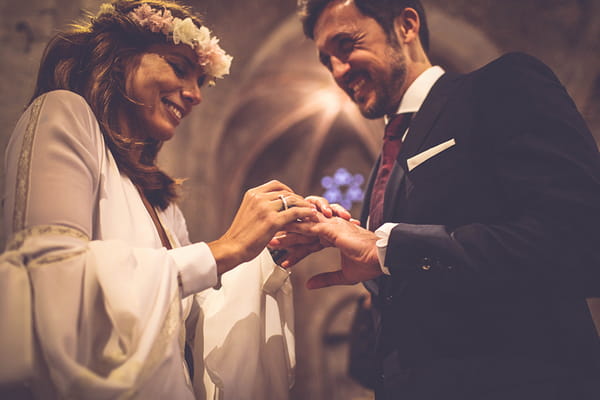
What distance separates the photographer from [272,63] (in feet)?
16.7

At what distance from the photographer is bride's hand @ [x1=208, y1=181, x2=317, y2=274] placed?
1.29m

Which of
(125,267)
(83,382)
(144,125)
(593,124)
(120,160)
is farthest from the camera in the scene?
(593,124)

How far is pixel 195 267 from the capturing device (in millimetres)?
1155

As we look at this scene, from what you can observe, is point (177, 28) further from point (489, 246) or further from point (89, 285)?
point (489, 246)

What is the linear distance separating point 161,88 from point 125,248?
31.6 inches

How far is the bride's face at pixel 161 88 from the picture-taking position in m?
1.55

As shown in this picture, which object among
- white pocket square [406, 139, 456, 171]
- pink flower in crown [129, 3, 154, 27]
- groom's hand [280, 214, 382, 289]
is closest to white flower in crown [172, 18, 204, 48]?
pink flower in crown [129, 3, 154, 27]

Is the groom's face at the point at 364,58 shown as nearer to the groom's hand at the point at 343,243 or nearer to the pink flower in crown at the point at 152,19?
the groom's hand at the point at 343,243

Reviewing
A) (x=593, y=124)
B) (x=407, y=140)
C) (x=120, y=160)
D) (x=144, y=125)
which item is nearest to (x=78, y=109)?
(x=120, y=160)

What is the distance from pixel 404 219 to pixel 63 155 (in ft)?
3.62

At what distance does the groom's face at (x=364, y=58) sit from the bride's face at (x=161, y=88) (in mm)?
740

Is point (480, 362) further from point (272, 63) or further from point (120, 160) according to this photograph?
point (272, 63)

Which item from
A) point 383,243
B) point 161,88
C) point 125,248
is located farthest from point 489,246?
point 161,88

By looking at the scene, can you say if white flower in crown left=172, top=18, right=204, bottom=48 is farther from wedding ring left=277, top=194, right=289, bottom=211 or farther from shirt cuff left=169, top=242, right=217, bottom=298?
shirt cuff left=169, top=242, right=217, bottom=298
